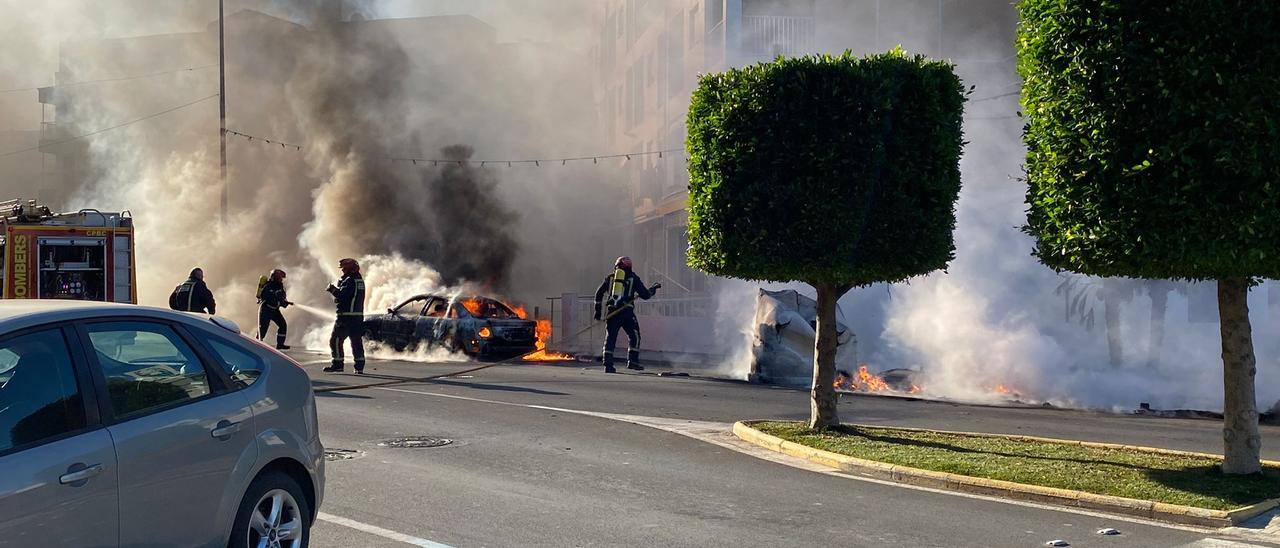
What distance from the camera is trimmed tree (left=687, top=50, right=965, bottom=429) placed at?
1055 cm

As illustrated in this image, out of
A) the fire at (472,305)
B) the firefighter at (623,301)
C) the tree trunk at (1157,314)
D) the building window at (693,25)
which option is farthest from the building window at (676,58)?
the tree trunk at (1157,314)

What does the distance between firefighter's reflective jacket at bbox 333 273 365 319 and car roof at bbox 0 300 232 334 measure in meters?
12.4

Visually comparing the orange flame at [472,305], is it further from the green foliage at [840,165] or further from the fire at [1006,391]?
the green foliage at [840,165]

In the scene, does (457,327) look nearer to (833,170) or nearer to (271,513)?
(833,170)

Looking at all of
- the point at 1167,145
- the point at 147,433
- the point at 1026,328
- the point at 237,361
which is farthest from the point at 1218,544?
the point at 1026,328

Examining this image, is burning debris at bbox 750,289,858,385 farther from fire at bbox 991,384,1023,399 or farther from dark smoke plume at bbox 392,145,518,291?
dark smoke plume at bbox 392,145,518,291

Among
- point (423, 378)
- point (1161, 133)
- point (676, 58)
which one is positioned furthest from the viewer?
point (676, 58)

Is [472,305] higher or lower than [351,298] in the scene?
lower

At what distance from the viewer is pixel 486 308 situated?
21.7 m

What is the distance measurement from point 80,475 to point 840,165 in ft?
25.5

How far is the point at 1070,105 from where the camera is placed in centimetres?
812

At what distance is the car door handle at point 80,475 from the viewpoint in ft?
13.0

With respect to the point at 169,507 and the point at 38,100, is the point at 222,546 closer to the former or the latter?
the point at 169,507

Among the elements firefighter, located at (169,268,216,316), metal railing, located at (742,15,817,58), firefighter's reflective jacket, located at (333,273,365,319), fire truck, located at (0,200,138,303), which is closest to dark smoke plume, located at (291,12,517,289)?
metal railing, located at (742,15,817,58)
